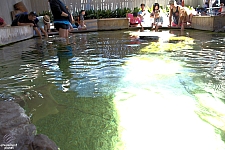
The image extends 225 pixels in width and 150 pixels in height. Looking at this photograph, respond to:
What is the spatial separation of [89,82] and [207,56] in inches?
106

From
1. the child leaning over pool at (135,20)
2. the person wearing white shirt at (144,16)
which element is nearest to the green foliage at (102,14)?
the child leaning over pool at (135,20)

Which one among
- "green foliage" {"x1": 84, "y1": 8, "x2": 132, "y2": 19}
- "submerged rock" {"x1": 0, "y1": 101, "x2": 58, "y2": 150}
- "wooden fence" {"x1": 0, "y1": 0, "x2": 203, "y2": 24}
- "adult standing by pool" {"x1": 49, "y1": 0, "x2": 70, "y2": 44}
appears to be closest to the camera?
"submerged rock" {"x1": 0, "y1": 101, "x2": 58, "y2": 150}

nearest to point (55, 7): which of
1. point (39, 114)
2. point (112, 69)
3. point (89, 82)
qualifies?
point (112, 69)

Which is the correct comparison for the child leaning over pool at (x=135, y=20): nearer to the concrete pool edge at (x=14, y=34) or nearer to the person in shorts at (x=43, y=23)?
the person in shorts at (x=43, y=23)

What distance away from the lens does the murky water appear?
1.70 meters

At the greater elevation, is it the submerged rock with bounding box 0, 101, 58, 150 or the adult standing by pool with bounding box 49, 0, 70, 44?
the adult standing by pool with bounding box 49, 0, 70, 44

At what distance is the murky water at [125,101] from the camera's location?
1698 millimetres

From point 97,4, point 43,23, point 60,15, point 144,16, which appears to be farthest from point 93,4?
point 60,15

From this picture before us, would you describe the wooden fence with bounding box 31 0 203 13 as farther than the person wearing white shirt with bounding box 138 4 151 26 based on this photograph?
Yes

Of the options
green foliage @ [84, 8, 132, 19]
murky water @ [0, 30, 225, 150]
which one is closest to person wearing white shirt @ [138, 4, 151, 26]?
green foliage @ [84, 8, 132, 19]

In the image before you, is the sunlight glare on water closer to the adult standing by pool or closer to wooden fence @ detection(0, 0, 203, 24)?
the adult standing by pool

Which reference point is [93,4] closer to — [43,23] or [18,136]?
[43,23]

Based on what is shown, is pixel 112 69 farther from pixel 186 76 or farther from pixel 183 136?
pixel 183 136

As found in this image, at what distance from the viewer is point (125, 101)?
2373mm
